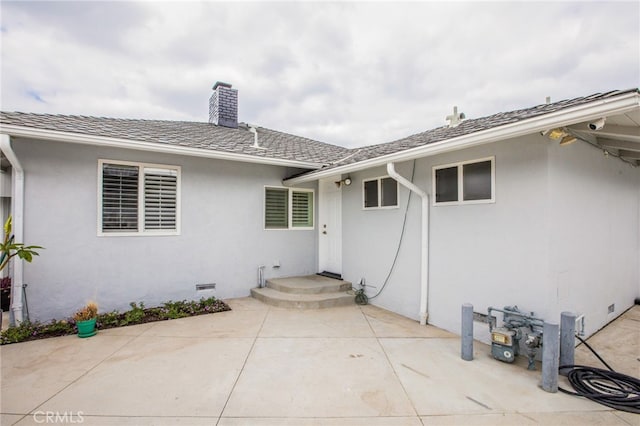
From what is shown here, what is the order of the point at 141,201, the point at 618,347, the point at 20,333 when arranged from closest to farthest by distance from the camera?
the point at 618,347
the point at 20,333
the point at 141,201

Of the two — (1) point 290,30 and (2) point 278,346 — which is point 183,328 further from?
(1) point 290,30

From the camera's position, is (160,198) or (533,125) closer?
(533,125)

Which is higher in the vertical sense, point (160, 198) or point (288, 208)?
point (160, 198)

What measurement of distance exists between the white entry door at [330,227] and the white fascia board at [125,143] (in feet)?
3.98

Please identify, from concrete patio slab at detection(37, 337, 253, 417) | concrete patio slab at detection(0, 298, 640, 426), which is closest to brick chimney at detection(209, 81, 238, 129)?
concrete patio slab at detection(0, 298, 640, 426)

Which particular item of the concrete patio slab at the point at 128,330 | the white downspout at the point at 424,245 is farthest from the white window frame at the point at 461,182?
the concrete patio slab at the point at 128,330

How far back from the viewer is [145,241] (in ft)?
20.0

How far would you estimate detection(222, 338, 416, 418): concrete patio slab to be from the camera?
2848 mm

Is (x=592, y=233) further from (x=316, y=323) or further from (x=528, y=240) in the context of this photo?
(x=316, y=323)

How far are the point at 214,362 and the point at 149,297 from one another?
3.11m

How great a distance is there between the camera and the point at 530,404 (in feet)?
9.69

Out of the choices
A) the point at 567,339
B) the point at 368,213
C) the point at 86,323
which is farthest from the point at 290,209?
the point at 567,339

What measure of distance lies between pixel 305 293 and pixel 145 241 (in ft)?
11.6

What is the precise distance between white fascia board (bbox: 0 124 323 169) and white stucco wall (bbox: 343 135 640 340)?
2651 millimetres
